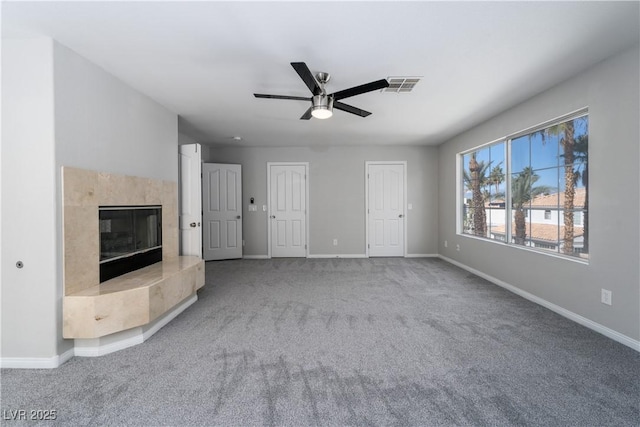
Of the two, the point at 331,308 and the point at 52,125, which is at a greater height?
the point at 52,125

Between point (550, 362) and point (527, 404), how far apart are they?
2.02 ft

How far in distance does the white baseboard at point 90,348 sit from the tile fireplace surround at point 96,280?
0.15 meters

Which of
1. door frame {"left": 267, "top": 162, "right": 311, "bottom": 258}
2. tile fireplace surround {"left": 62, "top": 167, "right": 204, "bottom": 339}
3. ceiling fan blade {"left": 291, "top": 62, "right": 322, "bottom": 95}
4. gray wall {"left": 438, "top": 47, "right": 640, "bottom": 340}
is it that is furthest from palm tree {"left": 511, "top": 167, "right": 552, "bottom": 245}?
tile fireplace surround {"left": 62, "top": 167, "right": 204, "bottom": 339}

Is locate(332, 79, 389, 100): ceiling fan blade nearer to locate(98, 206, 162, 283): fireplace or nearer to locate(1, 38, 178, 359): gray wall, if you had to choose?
locate(1, 38, 178, 359): gray wall

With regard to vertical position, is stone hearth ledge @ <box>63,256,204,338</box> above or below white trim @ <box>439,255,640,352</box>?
above

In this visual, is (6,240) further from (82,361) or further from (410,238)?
(410,238)

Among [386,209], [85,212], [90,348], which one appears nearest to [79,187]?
[85,212]

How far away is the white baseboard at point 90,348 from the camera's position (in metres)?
2.00

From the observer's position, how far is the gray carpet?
1.54 meters

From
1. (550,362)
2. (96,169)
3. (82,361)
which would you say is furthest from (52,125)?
(550,362)

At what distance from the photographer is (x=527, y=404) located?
1.60 meters

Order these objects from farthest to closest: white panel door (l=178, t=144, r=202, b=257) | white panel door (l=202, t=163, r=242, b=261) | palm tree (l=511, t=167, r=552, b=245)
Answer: white panel door (l=202, t=163, r=242, b=261)
white panel door (l=178, t=144, r=202, b=257)
palm tree (l=511, t=167, r=552, b=245)

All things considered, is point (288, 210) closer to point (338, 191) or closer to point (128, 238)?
point (338, 191)

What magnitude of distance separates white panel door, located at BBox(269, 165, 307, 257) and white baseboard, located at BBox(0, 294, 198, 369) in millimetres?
3468
